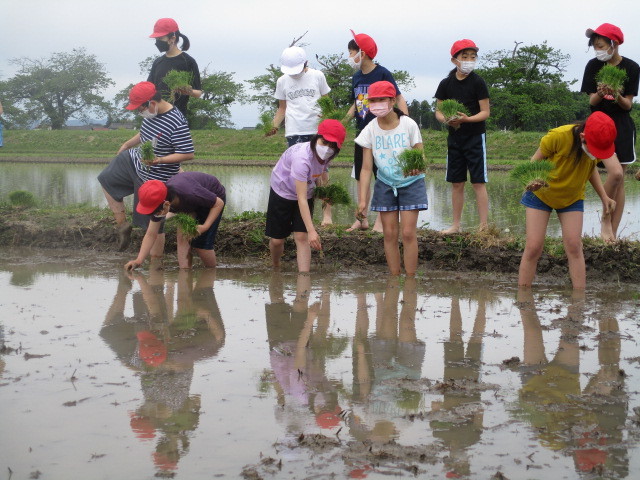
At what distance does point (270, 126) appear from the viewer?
31.4ft

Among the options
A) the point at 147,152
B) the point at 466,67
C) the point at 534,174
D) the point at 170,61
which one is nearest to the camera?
the point at 534,174

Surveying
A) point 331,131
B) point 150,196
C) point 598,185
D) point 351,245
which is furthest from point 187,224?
point 598,185

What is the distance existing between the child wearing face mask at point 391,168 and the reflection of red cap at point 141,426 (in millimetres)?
3906

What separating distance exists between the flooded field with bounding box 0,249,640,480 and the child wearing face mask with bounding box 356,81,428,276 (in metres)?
0.69

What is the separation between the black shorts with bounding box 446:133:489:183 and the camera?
29.0ft

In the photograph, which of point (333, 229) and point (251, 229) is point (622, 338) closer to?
point (333, 229)

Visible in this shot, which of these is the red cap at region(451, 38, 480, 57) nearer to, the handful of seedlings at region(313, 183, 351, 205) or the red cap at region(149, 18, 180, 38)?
the handful of seedlings at region(313, 183, 351, 205)

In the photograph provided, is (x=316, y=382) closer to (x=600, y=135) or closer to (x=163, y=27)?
(x=600, y=135)

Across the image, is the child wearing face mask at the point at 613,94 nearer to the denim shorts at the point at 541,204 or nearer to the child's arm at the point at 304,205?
the denim shorts at the point at 541,204

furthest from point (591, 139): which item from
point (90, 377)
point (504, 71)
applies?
point (504, 71)

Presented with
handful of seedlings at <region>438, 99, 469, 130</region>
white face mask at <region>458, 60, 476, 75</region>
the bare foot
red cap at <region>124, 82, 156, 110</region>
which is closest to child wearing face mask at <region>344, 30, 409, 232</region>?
handful of seedlings at <region>438, 99, 469, 130</region>

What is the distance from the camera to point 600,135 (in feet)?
20.4

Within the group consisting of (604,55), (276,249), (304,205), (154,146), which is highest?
(604,55)

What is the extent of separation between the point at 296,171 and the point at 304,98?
1853 millimetres
